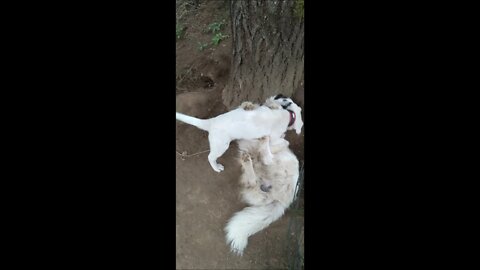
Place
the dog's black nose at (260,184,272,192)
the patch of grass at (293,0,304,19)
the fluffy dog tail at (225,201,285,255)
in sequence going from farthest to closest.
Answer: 1. the dog's black nose at (260,184,272,192)
2. the fluffy dog tail at (225,201,285,255)
3. the patch of grass at (293,0,304,19)

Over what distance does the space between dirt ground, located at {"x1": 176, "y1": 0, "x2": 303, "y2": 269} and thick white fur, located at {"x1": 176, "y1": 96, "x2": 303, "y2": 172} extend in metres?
0.04

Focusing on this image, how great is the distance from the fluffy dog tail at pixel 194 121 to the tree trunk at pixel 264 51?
168 mm

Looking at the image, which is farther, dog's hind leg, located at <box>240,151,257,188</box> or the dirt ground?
dog's hind leg, located at <box>240,151,257,188</box>

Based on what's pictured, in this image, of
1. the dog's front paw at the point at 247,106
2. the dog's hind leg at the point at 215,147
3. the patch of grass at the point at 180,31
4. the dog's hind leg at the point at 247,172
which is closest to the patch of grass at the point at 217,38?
the patch of grass at the point at 180,31

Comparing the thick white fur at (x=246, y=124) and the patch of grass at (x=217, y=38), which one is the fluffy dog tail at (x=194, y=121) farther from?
the patch of grass at (x=217, y=38)

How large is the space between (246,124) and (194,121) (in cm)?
27

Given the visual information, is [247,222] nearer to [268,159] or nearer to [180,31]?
[268,159]

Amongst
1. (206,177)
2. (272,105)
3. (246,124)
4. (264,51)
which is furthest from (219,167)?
(264,51)

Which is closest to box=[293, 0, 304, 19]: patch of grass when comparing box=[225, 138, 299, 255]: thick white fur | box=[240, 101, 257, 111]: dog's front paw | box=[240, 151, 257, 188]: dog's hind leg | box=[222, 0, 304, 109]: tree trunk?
box=[222, 0, 304, 109]: tree trunk

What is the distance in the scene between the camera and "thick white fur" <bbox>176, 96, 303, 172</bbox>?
213 cm

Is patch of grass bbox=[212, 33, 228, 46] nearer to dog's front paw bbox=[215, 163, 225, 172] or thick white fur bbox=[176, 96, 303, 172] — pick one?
thick white fur bbox=[176, 96, 303, 172]

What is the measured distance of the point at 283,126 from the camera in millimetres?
2182

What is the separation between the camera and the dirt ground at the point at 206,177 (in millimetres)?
2059

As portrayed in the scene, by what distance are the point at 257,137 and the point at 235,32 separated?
555 mm
